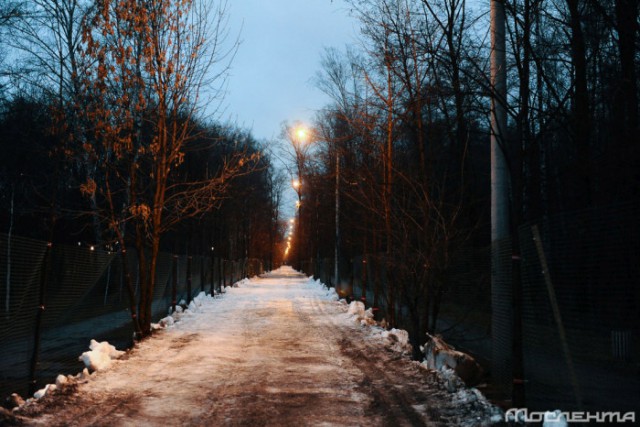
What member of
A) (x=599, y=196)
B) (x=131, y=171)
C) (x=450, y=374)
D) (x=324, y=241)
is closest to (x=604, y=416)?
(x=450, y=374)

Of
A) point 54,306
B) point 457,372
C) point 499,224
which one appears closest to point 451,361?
point 457,372

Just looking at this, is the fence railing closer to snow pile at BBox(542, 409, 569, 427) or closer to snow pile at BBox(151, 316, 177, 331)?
snow pile at BBox(151, 316, 177, 331)

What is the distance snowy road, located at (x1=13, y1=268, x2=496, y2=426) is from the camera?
6441 millimetres

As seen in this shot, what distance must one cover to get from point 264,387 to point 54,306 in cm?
358

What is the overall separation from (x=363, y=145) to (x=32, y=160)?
19419 millimetres

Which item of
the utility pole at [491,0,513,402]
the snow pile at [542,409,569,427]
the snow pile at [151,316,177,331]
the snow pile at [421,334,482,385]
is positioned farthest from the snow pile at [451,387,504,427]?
the snow pile at [151,316,177,331]

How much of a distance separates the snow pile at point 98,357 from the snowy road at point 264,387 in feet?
0.67

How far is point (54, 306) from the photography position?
901 centimetres

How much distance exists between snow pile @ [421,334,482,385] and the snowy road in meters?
0.21

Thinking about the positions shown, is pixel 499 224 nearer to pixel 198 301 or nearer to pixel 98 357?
pixel 98 357

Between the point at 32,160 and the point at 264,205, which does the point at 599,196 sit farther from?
the point at 264,205

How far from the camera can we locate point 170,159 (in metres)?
13.4

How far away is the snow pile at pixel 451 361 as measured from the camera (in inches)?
310

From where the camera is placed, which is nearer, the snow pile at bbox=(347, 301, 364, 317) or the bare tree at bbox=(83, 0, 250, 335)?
the bare tree at bbox=(83, 0, 250, 335)
